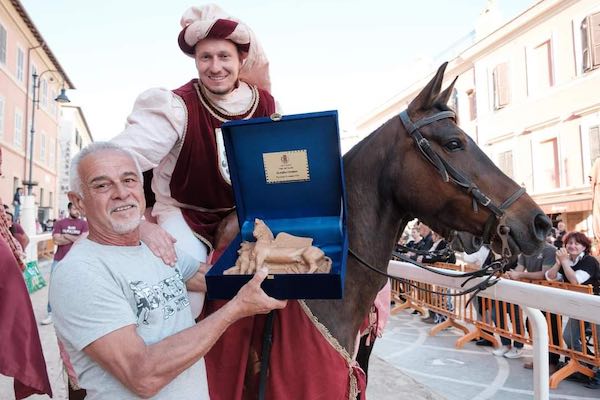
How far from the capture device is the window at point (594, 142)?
14.3 meters

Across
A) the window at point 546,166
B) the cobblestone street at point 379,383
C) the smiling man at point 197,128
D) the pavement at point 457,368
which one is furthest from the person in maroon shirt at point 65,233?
the window at point 546,166

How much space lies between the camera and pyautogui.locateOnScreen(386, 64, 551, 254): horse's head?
5.48 feet

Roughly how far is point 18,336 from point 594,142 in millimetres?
17089

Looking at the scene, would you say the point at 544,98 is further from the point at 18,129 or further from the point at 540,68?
the point at 18,129

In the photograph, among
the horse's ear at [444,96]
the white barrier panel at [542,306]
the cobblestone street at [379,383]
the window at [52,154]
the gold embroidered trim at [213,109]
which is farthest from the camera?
the window at [52,154]

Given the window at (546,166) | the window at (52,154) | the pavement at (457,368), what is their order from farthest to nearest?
the window at (52,154)
the window at (546,166)
the pavement at (457,368)

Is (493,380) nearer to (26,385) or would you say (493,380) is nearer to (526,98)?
(26,385)

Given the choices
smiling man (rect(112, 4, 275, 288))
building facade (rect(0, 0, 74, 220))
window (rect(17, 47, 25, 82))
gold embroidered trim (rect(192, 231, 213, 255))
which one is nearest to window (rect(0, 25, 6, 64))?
building facade (rect(0, 0, 74, 220))

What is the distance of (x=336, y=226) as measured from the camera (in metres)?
1.78

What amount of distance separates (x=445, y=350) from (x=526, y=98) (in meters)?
14.6

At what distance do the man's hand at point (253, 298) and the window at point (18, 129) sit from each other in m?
24.8

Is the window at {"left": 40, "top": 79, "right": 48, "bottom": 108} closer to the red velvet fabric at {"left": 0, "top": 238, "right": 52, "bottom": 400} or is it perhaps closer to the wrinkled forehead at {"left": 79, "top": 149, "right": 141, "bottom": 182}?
the red velvet fabric at {"left": 0, "top": 238, "right": 52, "bottom": 400}

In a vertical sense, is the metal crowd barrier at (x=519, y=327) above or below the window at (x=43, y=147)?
below

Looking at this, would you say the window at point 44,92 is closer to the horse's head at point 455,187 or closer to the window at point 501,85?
the window at point 501,85
